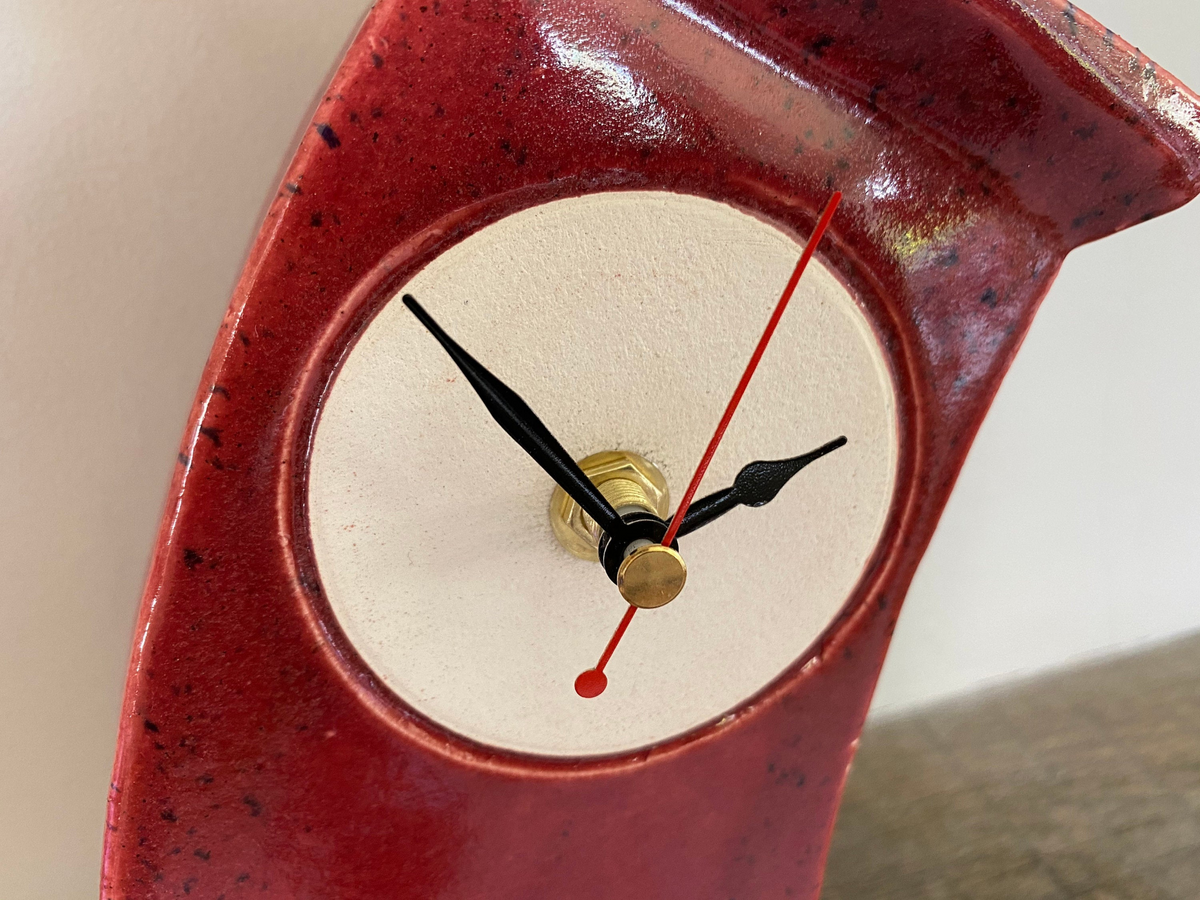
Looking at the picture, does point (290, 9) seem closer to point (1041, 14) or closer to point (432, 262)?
point (432, 262)

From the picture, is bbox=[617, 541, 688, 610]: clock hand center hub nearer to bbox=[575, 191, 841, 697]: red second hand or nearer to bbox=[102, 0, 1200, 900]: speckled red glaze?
bbox=[575, 191, 841, 697]: red second hand

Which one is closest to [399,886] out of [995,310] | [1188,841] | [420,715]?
[420,715]

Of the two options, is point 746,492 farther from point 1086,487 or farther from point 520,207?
point 1086,487

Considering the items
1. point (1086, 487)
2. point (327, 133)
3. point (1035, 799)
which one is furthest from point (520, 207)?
point (1086, 487)

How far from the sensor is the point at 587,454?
16.4 inches

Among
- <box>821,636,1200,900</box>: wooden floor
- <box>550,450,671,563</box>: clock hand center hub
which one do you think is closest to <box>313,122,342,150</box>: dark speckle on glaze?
<box>550,450,671,563</box>: clock hand center hub

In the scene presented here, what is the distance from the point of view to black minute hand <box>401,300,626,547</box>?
0.34m

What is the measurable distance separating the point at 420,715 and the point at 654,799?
166 mm

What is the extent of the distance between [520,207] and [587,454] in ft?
0.42

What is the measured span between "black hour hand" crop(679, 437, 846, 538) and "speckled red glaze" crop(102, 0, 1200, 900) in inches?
3.9

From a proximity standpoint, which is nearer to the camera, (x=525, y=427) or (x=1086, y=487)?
(x=525, y=427)

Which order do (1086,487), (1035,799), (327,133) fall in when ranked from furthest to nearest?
(1086,487) < (1035,799) < (327,133)

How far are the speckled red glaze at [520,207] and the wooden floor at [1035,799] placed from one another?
370mm

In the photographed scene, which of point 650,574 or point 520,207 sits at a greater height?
point 520,207
